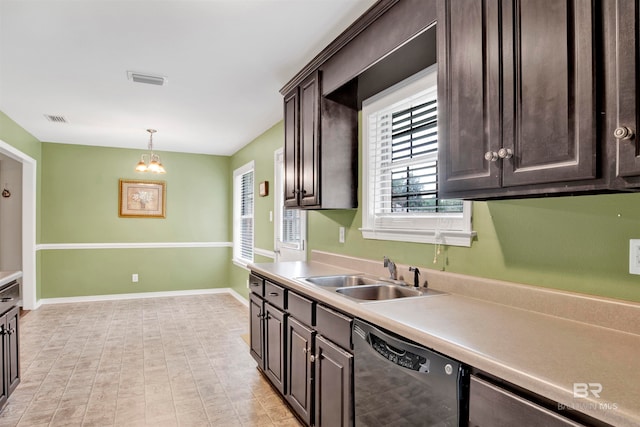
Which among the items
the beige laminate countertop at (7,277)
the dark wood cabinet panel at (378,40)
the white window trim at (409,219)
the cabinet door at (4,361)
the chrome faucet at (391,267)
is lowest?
the cabinet door at (4,361)

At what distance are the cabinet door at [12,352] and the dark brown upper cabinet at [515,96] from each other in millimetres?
2881

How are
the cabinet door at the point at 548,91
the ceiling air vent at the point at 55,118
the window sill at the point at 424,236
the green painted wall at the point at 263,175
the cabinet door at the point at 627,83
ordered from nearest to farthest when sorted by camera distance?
the cabinet door at the point at 627,83, the cabinet door at the point at 548,91, the window sill at the point at 424,236, the ceiling air vent at the point at 55,118, the green painted wall at the point at 263,175

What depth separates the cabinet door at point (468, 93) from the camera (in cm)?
136

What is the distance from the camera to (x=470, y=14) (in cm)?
146

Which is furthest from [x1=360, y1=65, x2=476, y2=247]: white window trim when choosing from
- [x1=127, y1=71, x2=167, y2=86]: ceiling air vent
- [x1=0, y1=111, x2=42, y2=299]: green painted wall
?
[x1=0, y1=111, x2=42, y2=299]: green painted wall

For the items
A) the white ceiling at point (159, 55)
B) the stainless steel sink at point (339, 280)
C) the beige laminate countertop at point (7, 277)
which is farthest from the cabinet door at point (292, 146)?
the beige laminate countertop at point (7, 277)

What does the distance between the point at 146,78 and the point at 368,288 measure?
2.51 meters

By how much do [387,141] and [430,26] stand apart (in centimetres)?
94

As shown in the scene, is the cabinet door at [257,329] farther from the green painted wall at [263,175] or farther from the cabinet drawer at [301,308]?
the green painted wall at [263,175]

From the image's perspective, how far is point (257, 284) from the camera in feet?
10.00

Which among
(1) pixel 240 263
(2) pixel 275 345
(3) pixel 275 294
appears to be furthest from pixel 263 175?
(2) pixel 275 345

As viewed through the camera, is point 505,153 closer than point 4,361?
Yes

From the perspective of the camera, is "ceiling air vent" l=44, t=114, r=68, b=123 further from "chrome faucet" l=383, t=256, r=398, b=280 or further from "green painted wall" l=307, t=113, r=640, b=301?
"green painted wall" l=307, t=113, r=640, b=301

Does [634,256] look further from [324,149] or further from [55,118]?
[55,118]
